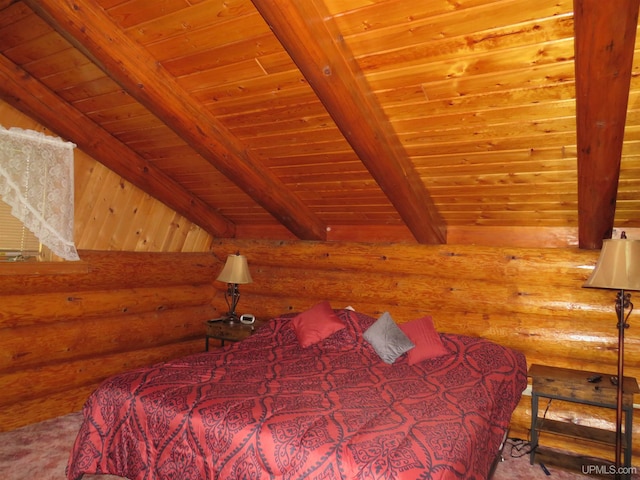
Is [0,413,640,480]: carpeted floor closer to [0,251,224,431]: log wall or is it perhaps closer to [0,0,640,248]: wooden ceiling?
[0,251,224,431]: log wall

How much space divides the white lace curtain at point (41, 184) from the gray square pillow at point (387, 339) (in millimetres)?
2593

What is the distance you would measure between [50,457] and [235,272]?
2.17m

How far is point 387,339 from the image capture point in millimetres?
3584

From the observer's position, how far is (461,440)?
6.97ft

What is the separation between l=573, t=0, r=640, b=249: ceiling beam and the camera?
1.83 m

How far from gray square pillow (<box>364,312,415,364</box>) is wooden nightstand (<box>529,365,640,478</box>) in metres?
0.92

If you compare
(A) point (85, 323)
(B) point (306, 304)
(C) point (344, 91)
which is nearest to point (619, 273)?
→ (C) point (344, 91)

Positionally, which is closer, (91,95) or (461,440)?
(461,440)

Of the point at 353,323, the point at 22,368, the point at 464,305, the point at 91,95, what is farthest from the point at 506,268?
the point at 22,368

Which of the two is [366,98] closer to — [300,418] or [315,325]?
[300,418]

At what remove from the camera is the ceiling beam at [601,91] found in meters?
1.83

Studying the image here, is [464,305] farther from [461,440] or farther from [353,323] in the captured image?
[461,440]

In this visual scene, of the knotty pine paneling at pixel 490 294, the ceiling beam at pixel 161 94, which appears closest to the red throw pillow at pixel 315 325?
the knotty pine paneling at pixel 490 294

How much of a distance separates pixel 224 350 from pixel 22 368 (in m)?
1.67
